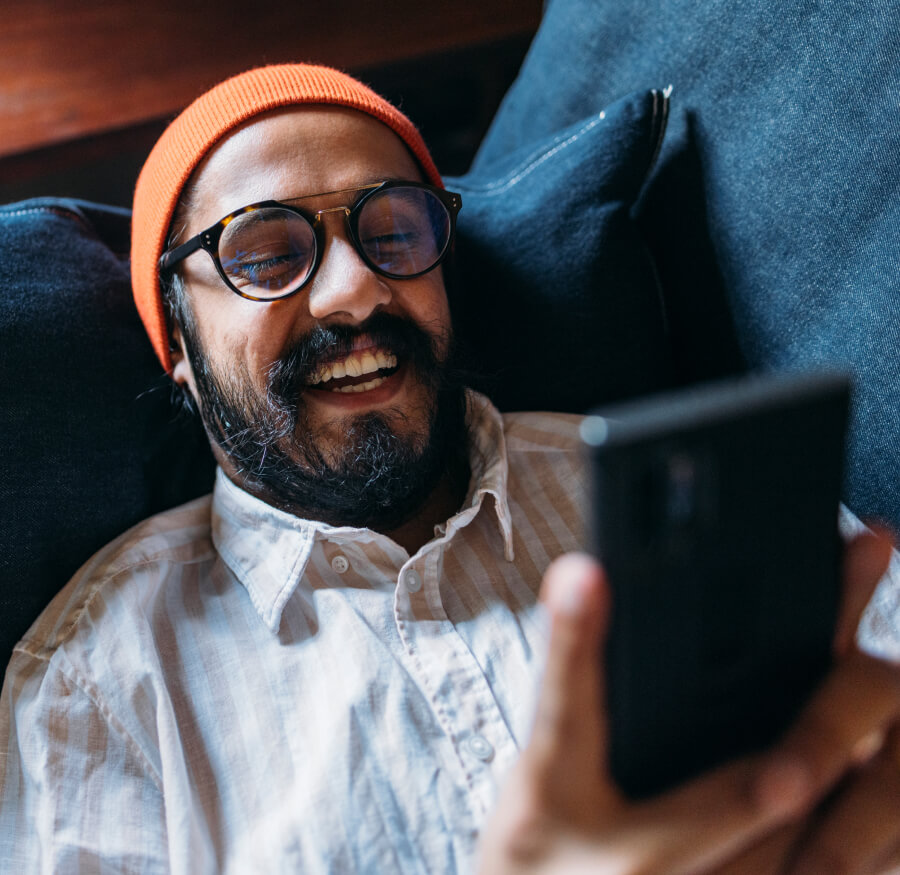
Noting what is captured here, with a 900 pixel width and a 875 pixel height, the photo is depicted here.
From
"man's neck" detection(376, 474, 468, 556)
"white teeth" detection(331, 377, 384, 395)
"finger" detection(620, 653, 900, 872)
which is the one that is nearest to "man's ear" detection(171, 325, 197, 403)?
"white teeth" detection(331, 377, 384, 395)

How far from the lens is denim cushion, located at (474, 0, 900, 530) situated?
0.92 metres

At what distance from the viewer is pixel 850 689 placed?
0.57 m

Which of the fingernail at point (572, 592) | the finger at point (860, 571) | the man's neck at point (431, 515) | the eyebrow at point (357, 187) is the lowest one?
the man's neck at point (431, 515)

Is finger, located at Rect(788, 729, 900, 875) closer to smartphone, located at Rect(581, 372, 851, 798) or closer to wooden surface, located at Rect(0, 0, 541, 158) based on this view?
smartphone, located at Rect(581, 372, 851, 798)

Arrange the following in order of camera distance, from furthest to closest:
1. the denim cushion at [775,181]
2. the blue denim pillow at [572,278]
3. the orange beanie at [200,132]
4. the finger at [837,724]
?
the blue denim pillow at [572,278] < the orange beanie at [200,132] < the denim cushion at [775,181] < the finger at [837,724]

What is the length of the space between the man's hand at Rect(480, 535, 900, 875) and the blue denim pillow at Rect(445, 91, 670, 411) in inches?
25.0

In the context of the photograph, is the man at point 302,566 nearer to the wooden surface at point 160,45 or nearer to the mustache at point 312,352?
the mustache at point 312,352

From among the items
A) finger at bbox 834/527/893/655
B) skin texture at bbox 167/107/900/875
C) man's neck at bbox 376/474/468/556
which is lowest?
man's neck at bbox 376/474/468/556

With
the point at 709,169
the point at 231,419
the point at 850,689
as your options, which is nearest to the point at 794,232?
the point at 709,169

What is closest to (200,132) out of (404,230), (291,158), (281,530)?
(291,158)

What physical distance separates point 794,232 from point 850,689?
0.65m

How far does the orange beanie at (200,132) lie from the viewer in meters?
1.04

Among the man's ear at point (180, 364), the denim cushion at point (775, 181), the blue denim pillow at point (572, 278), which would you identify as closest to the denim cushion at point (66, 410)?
the man's ear at point (180, 364)

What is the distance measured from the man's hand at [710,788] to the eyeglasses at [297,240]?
62 cm
